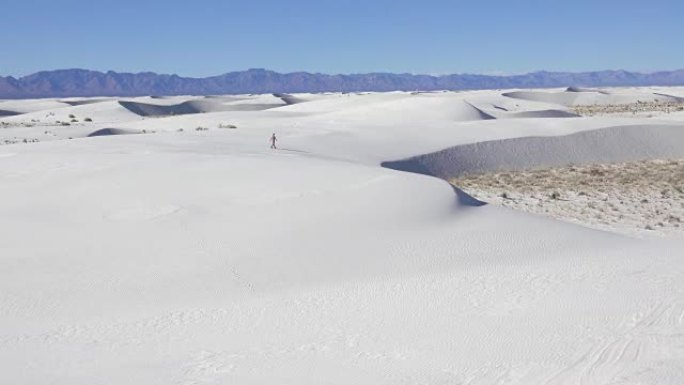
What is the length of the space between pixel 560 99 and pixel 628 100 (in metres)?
7.64

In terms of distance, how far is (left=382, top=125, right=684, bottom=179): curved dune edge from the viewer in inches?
847

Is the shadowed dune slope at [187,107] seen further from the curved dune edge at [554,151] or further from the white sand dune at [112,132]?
the curved dune edge at [554,151]

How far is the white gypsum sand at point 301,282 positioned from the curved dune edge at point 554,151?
7.44 meters

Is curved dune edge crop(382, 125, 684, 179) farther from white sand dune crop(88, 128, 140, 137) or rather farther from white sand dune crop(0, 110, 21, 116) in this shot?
white sand dune crop(0, 110, 21, 116)

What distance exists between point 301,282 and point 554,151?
56.2 ft

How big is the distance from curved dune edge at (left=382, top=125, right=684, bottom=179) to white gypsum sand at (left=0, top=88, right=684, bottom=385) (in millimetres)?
7437

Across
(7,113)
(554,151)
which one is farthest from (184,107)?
(554,151)

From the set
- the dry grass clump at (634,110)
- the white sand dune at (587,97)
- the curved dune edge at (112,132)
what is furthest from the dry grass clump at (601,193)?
the white sand dune at (587,97)

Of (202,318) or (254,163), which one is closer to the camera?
(202,318)

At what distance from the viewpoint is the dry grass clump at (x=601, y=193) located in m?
14.1

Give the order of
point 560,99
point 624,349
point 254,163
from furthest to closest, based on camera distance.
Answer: point 560,99
point 254,163
point 624,349

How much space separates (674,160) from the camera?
2295 centimetres

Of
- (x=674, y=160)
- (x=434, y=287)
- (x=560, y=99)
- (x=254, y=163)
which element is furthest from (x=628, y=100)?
(x=434, y=287)

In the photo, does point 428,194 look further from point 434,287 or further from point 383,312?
point 383,312
